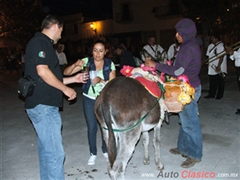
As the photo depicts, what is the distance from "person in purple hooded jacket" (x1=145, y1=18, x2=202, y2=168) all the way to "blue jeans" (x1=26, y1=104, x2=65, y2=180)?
156cm

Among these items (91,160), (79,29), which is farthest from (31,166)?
(79,29)

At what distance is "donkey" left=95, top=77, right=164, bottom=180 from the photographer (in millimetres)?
3121

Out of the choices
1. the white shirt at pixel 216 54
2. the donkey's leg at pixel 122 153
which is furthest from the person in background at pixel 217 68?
the donkey's leg at pixel 122 153

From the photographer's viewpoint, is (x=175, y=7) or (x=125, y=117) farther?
(x=175, y=7)

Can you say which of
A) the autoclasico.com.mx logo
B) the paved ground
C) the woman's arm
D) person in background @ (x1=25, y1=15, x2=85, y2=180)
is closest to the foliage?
the paved ground

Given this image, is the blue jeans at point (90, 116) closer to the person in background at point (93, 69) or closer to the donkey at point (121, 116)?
the person in background at point (93, 69)

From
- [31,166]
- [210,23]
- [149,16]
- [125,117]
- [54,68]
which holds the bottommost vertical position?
[31,166]

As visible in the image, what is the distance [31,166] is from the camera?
14.4ft

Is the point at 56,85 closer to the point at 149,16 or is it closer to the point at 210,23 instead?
the point at 210,23

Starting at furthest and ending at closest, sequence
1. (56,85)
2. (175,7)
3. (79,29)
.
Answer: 1. (79,29)
2. (175,7)
3. (56,85)

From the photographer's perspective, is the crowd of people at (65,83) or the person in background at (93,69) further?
the person in background at (93,69)

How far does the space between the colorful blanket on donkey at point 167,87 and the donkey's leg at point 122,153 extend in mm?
718

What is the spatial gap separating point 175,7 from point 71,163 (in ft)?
85.7

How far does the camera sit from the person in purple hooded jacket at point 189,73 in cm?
362
